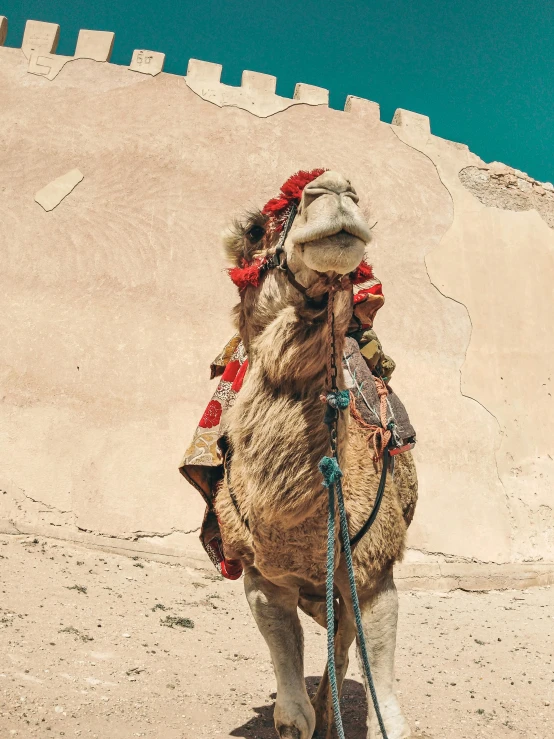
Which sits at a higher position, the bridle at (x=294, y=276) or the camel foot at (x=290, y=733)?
the bridle at (x=294, y=276)

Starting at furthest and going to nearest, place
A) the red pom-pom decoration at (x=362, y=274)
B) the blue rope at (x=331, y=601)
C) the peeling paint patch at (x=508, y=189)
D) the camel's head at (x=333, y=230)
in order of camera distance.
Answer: the peeling paint patch at (x=508, y=189)
the red pom-pom decoration at (x=362, y=274)
the blue rope at (x=331, y=601)
the camel's head at (x=333, y=230)

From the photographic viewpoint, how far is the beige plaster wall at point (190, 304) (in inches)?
299

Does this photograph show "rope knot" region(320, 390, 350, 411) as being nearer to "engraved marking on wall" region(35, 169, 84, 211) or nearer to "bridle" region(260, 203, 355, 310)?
"bridle" region(260, 203, 355, 310)

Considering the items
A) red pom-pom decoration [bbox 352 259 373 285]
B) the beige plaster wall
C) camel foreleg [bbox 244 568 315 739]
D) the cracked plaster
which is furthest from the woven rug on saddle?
the cracked plaster

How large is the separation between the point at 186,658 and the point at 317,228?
371 cm

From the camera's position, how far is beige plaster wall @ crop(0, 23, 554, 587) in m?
7.61

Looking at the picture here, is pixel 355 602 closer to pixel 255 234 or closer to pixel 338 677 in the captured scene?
pixel 255 234

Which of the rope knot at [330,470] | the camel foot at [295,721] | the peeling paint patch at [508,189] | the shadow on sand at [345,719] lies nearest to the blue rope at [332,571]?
the rope knot at [330,470]

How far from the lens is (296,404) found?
7.54ft

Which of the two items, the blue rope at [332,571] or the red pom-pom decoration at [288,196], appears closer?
the blue rope at [332,571]

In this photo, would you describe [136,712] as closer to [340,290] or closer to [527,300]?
[340,290]

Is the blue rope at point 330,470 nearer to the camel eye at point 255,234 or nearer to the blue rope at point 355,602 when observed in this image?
the blue rope at point 355,602

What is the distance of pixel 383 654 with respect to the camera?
2.68m

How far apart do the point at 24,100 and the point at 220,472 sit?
6537 millimetres
